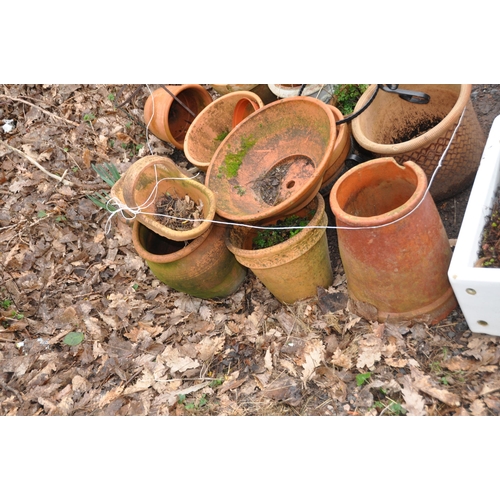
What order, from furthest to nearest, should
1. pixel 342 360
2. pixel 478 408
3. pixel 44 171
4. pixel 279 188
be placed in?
1. pixel 44 171
2. pixel 279 188
3. pixel 342 360
4. pixel 478 408

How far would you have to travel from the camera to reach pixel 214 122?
3555 mm

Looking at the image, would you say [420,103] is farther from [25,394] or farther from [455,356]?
[25,394]

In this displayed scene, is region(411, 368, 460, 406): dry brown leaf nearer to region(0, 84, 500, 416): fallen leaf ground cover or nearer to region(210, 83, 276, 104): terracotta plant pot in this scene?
region(0, 84, 500, 416): fallen leaf ground cover

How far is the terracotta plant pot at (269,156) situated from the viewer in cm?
283

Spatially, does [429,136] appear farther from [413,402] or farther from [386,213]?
[413,402]

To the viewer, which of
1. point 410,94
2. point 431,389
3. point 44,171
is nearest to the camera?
point 431,389

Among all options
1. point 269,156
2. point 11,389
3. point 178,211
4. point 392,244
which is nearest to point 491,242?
point 392,244

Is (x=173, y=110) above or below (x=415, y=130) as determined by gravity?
below

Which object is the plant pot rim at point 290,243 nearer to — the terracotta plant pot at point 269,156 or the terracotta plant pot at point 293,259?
the terracotta plant pot at point 293,259

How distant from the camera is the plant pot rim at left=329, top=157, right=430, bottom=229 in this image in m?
2.12

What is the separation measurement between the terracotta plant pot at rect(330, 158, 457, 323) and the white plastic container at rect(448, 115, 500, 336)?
19cm

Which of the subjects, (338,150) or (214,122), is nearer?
(338,150)

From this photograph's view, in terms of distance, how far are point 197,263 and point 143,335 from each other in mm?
741

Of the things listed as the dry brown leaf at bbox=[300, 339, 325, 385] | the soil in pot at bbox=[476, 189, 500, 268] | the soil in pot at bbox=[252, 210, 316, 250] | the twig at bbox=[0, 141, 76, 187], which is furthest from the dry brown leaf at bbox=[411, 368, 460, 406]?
the twig at bbox=[0, 141, 76, 187]
